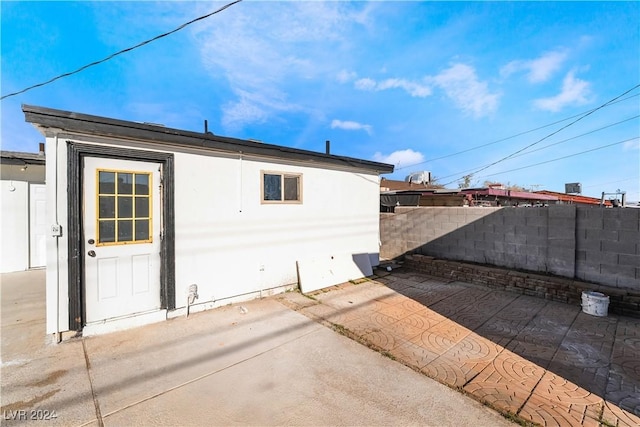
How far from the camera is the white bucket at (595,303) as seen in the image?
4027 mm

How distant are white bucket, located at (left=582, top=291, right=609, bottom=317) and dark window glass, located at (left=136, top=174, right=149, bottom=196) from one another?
7165 millimetres

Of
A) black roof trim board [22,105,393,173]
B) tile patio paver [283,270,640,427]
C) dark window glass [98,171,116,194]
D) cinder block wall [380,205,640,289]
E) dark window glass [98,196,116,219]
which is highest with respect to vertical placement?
black roof trim board [22,105,393,173]

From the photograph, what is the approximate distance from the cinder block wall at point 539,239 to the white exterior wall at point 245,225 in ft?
8.57

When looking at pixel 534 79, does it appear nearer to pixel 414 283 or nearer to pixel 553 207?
pixel 553 207

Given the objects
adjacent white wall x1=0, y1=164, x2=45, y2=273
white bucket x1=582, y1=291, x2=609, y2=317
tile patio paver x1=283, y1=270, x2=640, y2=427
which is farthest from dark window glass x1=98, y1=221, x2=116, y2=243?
white bucket x1=582, y1=291, x2=609, y2=317

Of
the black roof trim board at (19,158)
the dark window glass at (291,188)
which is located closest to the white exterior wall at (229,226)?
the dark window glass at (291,188)

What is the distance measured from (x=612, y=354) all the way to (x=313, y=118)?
13303mm

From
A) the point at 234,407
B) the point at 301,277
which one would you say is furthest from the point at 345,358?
the point at 301,277

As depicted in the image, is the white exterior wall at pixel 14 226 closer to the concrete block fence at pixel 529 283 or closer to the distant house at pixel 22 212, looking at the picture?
the distant house at pixel 22 212

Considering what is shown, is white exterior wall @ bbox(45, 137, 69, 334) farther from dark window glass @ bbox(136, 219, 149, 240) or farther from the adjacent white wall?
the adjacent white wall

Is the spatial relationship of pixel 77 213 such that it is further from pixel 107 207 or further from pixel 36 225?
pixel 36 225

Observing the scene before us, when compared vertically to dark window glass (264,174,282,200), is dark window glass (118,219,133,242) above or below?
below

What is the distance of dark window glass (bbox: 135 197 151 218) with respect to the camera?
11.9ft

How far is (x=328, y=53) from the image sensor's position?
7309 millimetres
